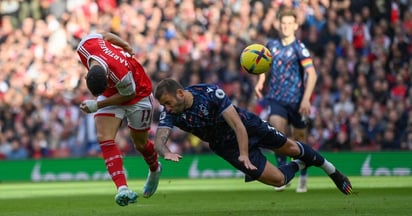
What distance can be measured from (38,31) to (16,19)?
4.95ft

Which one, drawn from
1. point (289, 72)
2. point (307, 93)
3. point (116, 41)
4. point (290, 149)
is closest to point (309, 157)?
point (290, 149)

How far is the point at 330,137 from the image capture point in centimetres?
2166

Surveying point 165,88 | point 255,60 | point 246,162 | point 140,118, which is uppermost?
point 165,88

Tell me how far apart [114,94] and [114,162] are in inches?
37.4

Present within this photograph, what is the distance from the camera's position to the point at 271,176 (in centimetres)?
1114

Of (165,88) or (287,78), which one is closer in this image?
(165,88)

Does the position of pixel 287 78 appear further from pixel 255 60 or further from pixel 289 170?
pixel 289 170

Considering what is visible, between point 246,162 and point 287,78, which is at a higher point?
point 246,162

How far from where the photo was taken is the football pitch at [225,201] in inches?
433

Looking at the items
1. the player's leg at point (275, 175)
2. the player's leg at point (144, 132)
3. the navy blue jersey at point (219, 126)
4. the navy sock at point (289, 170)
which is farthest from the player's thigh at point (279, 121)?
the player's leg at point (275, 175)

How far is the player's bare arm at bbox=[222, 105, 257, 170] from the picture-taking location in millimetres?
10406

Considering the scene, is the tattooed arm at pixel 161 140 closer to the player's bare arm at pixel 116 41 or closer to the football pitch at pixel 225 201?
the football pitch at pixel 225 201

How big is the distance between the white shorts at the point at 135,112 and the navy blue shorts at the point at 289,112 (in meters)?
3.03

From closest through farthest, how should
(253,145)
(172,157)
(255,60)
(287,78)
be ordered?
1. (172,157)
2. (253,145)
3. (255,60)
4. (287,78)
